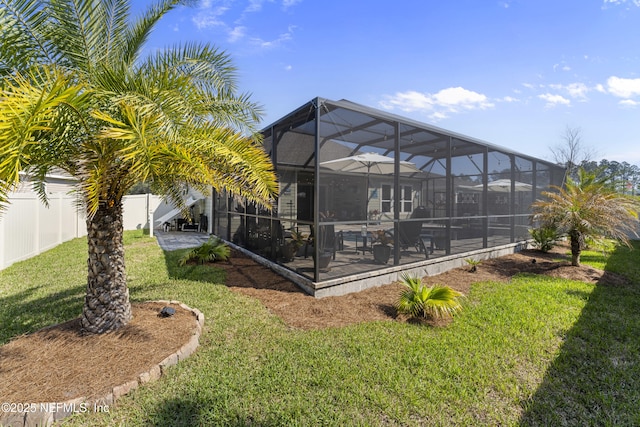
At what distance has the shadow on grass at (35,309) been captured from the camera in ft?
12.0

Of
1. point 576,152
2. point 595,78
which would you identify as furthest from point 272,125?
point 576,152

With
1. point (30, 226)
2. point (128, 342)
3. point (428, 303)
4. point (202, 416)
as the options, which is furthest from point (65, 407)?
point (30, 226)

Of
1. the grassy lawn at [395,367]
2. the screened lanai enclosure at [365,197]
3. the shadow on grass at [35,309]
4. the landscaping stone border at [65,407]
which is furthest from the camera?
the screened lanai enclosure at [365,197]

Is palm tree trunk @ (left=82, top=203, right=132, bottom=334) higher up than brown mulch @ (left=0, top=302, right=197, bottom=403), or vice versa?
palm tree trunk @ (left=82, top=203, right=132, bottom=334)

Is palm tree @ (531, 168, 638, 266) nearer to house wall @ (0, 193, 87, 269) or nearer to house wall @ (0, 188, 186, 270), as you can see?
house wall @ (0, 188, 186, 270)

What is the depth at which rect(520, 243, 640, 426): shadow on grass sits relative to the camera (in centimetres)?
233

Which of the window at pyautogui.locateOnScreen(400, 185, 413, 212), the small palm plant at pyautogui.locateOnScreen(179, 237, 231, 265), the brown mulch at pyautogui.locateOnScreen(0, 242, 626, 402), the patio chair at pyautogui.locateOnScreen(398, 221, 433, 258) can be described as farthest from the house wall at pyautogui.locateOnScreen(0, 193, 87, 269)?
the window at pyautogui.locateOnScreen(400, 185, 413, 212)

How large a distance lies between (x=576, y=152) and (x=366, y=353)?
31.2m

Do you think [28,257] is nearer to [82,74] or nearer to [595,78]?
[82,74]

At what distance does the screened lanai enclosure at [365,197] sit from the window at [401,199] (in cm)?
3

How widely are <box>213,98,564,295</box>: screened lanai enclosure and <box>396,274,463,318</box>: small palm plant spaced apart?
1252mm

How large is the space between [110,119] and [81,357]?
2.40 metres

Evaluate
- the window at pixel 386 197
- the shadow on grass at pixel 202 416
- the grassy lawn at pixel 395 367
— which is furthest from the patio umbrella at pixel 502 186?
the shadow on grass at pixel 202 416

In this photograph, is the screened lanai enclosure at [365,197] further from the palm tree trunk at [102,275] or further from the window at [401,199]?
the palm tree trunk at [102,275]
